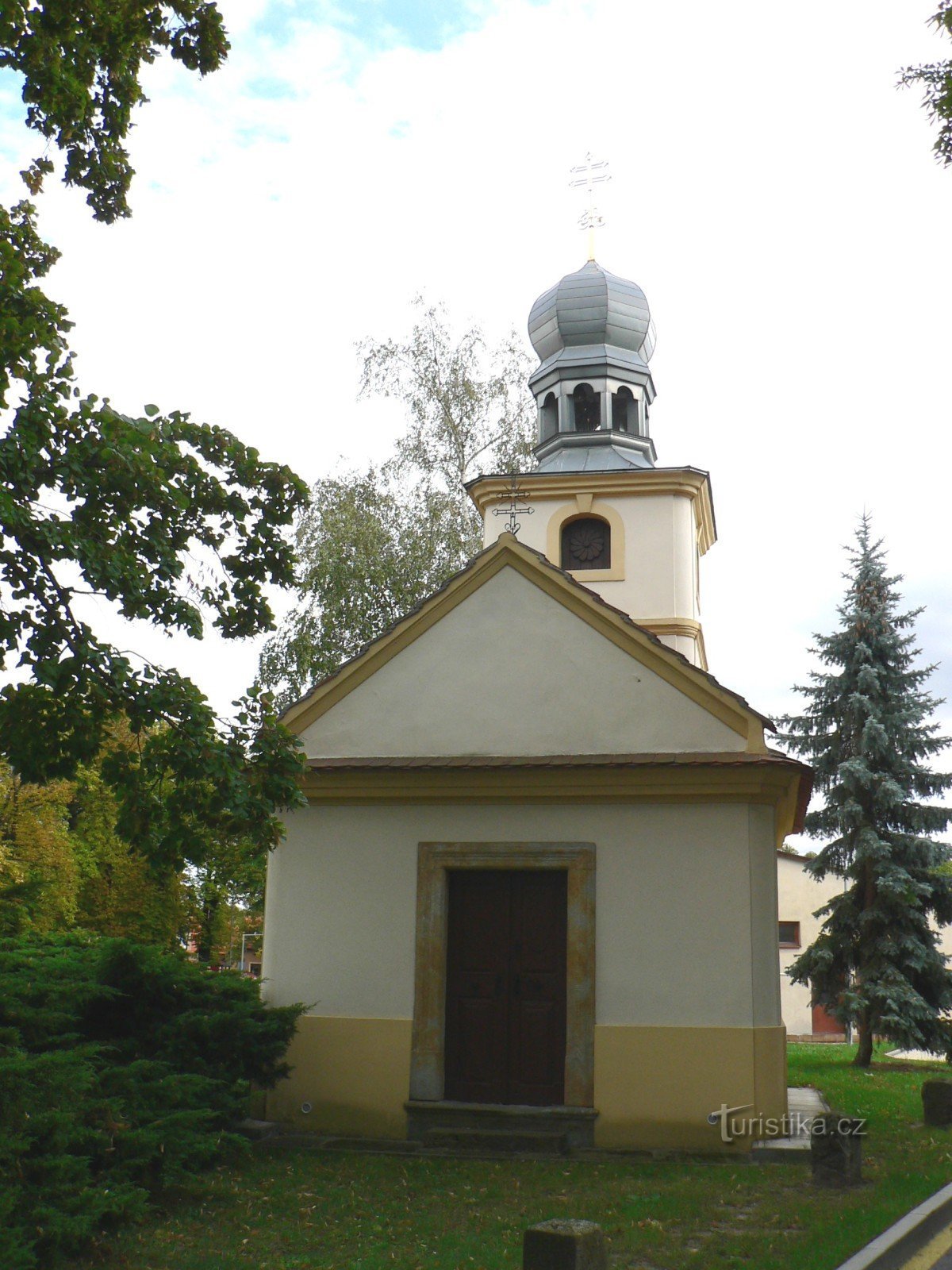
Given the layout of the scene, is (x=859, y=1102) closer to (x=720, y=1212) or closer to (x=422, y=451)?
(x=720, y=1212)

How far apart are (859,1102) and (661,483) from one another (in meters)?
9.74

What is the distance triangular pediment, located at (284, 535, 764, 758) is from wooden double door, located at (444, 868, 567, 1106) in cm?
136

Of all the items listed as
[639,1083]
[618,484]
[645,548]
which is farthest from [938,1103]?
[618,484]

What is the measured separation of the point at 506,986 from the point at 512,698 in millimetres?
2764

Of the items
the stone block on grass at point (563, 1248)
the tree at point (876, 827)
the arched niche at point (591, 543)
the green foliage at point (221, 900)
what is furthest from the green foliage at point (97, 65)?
the green foliage at point (221, 900)

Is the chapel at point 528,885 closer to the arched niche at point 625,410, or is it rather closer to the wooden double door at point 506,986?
the wooden double door at point 506,986

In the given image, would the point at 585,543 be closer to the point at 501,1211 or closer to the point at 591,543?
the point at 591,543

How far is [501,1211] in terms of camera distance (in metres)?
8.33

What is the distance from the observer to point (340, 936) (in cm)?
1170

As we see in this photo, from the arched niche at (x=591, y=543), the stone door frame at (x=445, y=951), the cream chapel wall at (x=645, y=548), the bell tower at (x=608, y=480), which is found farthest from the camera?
the arched niche at (x=591, y=543)

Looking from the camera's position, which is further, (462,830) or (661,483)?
(661,483)

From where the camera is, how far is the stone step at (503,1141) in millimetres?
10492

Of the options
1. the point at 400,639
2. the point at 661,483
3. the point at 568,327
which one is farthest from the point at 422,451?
the point at 400,639

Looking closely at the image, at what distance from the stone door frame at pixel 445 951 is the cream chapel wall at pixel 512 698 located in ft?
3.18
